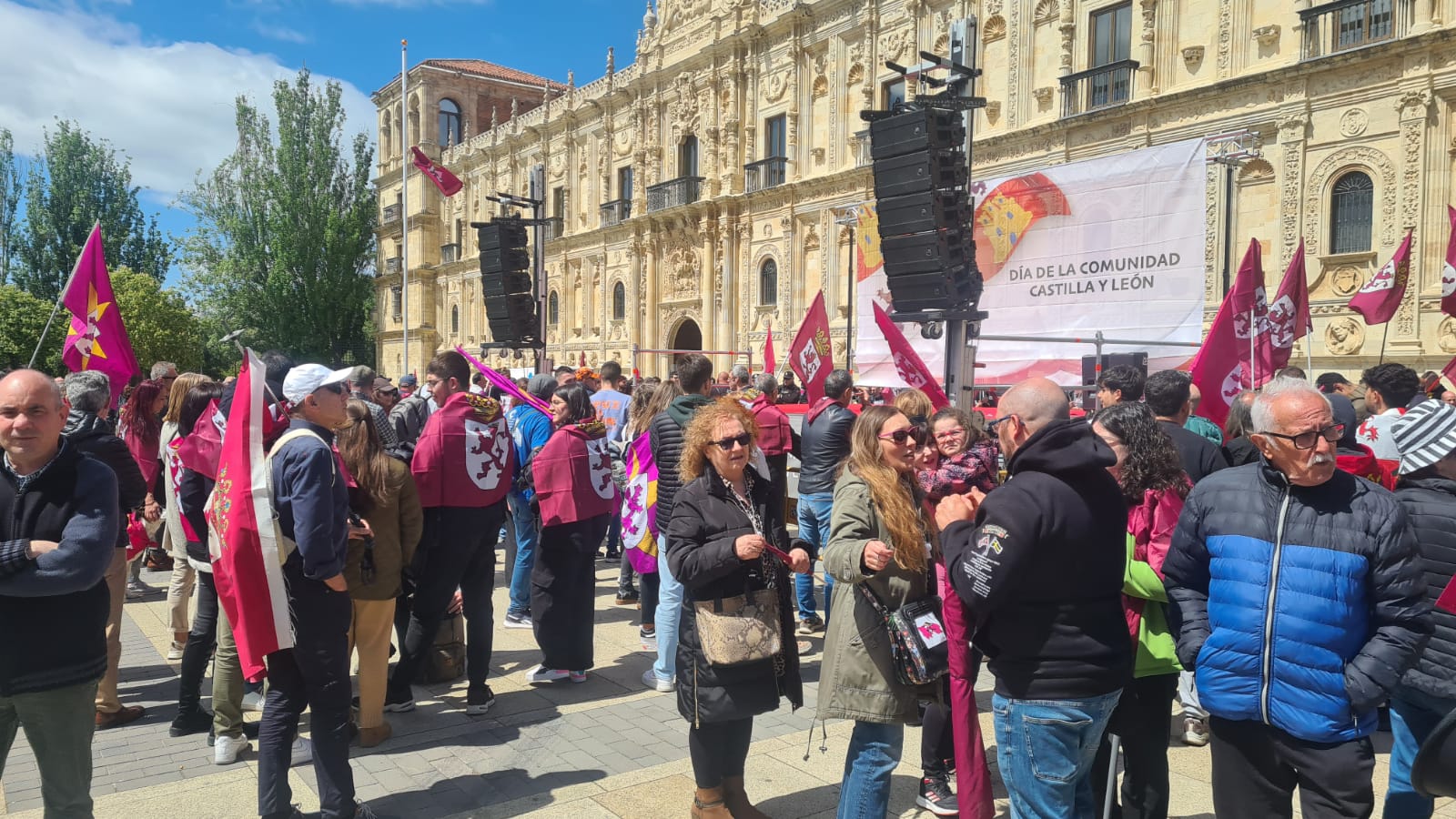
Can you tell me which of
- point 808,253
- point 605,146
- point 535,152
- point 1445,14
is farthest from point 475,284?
point 1445,14

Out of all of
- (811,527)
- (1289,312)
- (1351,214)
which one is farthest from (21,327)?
(1351,214)

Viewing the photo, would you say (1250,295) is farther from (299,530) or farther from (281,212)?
(281,212)

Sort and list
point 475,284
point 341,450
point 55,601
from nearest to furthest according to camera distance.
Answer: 1. point 55,601
2. point 341,450
3. point 475,284

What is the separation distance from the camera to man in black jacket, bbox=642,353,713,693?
564cm

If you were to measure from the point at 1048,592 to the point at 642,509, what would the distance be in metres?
3.76

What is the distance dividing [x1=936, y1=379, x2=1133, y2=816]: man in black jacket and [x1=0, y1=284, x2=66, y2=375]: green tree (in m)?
35.7

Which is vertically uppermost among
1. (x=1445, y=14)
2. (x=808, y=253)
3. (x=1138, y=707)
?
(x=1445, y=14)

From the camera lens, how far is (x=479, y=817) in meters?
4.22

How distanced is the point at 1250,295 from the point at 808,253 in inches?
690

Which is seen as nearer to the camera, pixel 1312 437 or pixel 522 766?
pixel 1312 437

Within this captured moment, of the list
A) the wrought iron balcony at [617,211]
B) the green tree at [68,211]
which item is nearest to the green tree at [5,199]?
the green tree at [68,211]

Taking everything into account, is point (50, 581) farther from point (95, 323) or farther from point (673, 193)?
point (673, 193)

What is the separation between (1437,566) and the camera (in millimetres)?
3334

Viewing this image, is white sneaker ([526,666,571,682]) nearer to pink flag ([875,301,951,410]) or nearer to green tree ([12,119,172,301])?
pink flag ([875,301,951,410])
